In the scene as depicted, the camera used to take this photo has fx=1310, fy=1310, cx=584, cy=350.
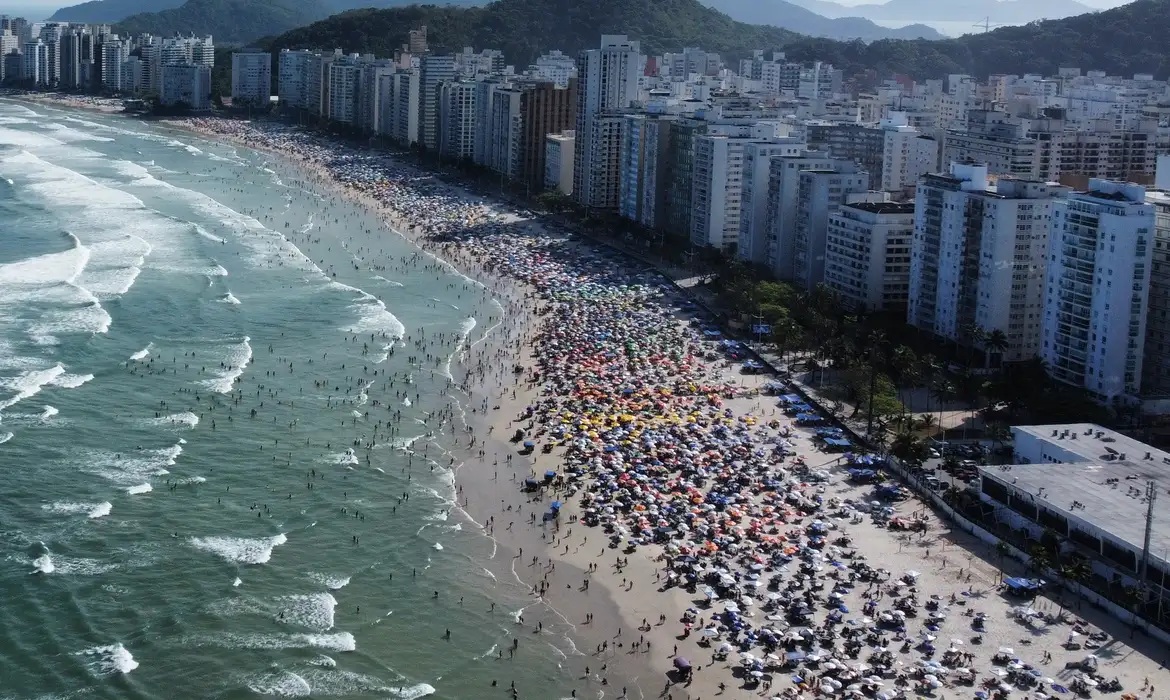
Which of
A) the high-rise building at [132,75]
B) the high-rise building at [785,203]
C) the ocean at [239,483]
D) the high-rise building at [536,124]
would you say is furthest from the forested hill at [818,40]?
the ocean at [239,483]

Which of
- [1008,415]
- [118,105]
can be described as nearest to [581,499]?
[1008,415]

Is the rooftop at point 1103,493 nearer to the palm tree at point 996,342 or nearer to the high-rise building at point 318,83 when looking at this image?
the palm tree at point 996,342

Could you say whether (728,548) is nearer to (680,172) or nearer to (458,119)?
(680,172)

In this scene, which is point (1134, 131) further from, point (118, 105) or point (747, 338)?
point (118, 105)

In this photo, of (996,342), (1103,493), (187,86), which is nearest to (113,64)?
(187,86)

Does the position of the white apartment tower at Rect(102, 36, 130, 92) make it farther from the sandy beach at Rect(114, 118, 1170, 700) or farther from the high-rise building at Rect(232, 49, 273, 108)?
the sandy beach at Rect(114, 118, 1170, 700)

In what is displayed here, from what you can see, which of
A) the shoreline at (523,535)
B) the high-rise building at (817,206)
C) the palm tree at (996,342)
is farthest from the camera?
the high-rise building at (817,206)
